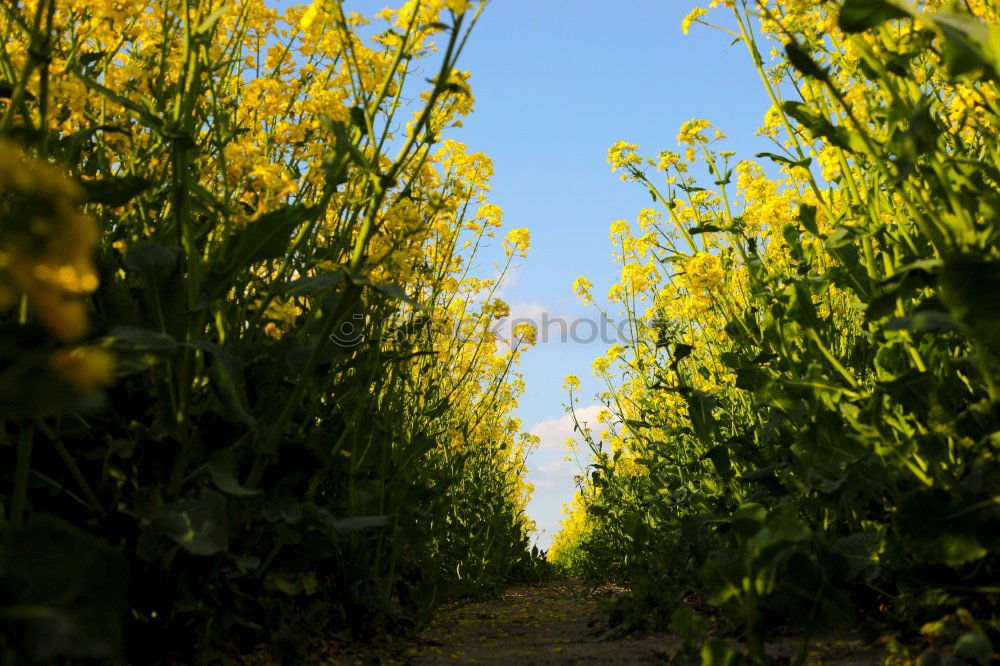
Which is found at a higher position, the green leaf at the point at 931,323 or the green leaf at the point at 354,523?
the green leaf at the point at 931,323

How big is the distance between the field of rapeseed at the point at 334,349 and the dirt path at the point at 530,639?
22cm

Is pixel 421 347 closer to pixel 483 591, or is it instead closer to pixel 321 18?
pixel 321 18

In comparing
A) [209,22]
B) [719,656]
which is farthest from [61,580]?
[719,656]

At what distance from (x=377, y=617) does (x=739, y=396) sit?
203 centimetres

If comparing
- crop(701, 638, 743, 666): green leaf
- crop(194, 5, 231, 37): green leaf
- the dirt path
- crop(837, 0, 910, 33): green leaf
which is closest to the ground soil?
the dirt path

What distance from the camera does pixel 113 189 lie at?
1.79 metres

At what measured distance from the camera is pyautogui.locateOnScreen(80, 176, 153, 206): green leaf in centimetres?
176

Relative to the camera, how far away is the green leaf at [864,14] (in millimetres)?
1697

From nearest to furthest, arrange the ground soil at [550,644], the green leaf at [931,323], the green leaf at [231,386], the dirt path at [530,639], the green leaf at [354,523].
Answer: the green leaf at [931,323]
the green leaf at [231,386]
the green leaf at [354,523]
the ground soil at [550,644]
the dirt path at [530,639]

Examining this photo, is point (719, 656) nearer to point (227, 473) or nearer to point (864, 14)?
point (227, 473)

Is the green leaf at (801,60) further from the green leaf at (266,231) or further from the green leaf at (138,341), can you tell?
the green leaf at (138,341)

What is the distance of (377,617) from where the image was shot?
10.6 feet

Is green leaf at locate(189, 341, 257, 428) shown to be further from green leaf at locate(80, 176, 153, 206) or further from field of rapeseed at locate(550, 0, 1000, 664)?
field of rapeseed at locate(550, 0, 1000, 664)

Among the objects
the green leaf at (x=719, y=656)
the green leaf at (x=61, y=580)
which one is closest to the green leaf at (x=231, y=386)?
the green leaf at (x=61, y=580)
